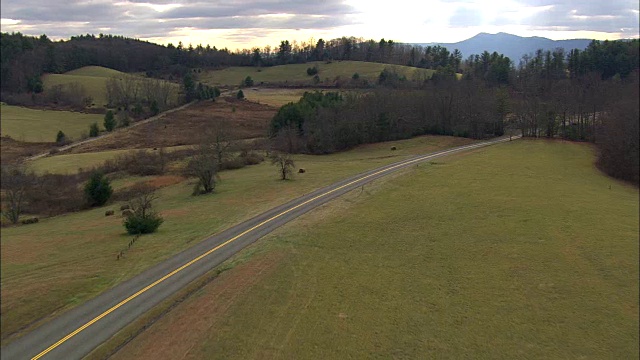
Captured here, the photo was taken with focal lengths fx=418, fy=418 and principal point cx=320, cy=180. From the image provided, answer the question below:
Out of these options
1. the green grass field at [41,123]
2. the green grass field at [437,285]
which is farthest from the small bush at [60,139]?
the green grass field at [437,285]

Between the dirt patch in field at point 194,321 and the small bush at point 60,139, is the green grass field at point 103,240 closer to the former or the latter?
the dirt patch in field at point 194,321

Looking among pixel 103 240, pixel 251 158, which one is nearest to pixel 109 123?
pixel 251 158

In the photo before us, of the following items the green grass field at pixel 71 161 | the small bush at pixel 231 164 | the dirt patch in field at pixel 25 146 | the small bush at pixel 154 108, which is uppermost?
the small bush at pixel 154 108

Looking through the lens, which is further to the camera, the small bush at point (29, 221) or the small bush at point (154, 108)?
the small bush at point (154, 108)

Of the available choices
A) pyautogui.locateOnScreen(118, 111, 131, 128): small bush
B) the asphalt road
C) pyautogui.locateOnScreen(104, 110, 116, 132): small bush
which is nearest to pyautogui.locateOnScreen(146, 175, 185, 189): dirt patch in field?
the asphalt road

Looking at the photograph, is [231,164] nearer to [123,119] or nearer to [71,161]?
[71,161]

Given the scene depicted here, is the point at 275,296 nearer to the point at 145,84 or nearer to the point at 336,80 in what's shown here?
the point at 145,84

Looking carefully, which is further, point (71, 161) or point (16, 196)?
point (71, 161)
